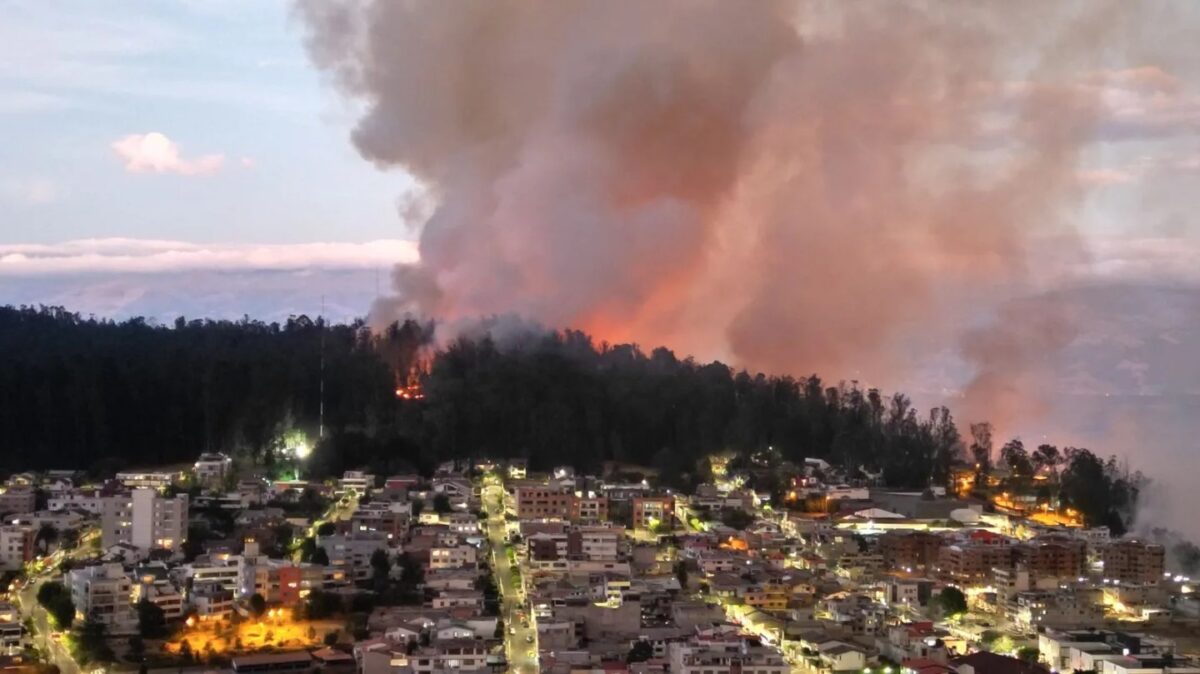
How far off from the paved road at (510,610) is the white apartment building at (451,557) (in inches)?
10.1

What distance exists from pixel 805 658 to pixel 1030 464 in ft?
31.5

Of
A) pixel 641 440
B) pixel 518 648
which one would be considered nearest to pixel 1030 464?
pixel 641 440

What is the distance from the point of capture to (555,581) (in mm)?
11688

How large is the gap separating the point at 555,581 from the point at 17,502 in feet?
20.3

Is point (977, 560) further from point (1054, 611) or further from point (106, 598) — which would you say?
point (106, 598)

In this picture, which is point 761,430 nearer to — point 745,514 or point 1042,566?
point 745,514

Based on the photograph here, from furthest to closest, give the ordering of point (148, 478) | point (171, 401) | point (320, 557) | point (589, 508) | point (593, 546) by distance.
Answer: point (171, 401) < point (148, 478) < point (589, 508) < point (593, 546) < point (320, 557)

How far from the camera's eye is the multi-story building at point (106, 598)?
10539mm

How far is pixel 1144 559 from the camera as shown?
13.4 m

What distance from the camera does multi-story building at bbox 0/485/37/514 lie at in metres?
14.5

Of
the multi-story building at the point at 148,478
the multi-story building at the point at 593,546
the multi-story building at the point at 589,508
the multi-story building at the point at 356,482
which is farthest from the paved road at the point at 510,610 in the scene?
the multi-story building at the point at 148,478

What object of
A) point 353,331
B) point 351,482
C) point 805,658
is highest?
point 353,331

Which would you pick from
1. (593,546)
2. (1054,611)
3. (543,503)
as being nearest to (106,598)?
(593,546)

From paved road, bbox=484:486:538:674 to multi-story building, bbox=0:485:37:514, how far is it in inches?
179
